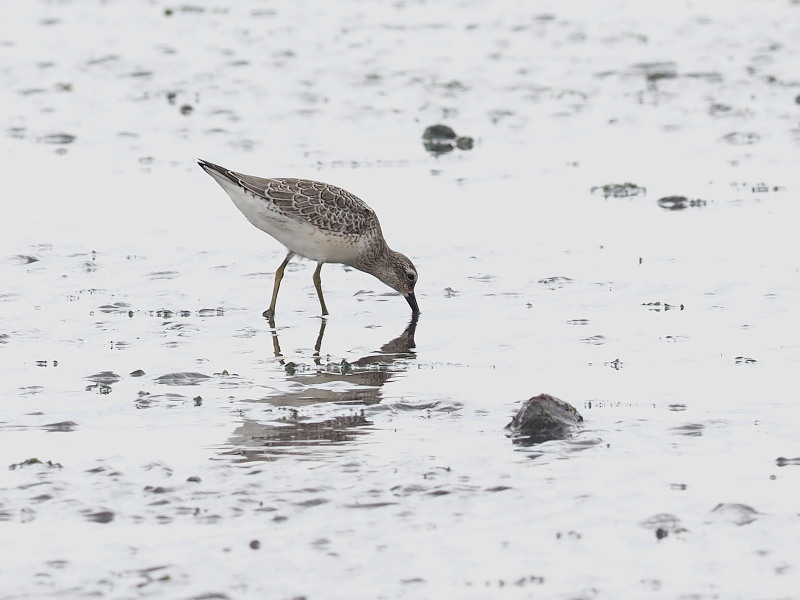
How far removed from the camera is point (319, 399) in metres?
11.1

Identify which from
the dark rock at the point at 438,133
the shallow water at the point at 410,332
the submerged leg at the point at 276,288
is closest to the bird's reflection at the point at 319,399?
the shallow water at the point at 410,332

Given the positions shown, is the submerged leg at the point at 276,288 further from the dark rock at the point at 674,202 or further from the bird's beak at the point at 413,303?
the dark rock at the point at 674,202

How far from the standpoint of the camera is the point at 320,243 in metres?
14.7

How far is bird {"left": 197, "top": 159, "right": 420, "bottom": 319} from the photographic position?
47.4 feet

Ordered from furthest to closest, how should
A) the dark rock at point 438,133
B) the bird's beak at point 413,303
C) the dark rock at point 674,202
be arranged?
the dark rock at point 438,133 → the dark rock at point 674,202 → the bird's beak at point 413,303

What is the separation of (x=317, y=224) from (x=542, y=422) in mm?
5248

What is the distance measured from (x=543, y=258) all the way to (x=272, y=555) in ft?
28.4

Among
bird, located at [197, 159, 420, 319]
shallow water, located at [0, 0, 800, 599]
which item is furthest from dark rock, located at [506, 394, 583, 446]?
bird, located at [197, 159, 420, 319]

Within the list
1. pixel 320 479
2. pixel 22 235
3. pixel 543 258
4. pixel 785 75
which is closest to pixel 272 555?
pixel 320 479

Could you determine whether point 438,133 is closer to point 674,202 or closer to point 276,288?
point 674,202

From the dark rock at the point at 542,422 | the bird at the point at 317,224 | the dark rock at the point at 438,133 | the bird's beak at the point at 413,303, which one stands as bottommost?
the dark rock at the point at 542,422

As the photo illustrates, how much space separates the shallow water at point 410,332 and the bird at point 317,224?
1.61 feet

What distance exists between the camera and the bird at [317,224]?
14.4 meters

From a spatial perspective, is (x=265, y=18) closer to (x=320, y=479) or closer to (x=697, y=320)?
(x=697, y=320)
